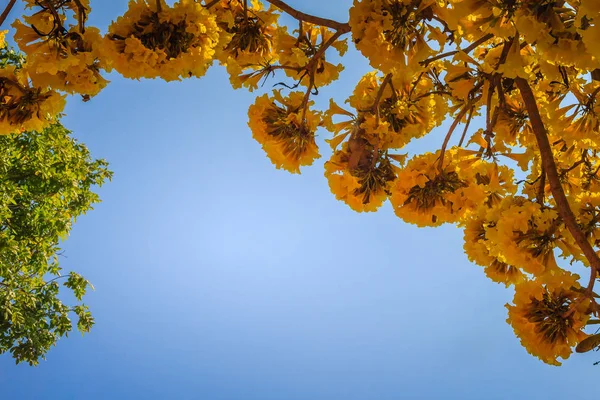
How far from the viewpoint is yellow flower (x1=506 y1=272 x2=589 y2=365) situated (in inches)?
91.7

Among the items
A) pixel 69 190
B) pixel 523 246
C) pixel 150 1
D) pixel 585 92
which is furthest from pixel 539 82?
pixel 69 190

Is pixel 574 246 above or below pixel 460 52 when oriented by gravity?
below

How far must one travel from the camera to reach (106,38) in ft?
7.13

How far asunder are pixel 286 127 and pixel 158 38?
0.93 metres

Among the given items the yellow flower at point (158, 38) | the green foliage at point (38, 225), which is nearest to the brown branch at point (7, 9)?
the yellow flower at point (158, 38)

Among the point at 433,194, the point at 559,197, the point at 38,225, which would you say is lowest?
the point at 559,197

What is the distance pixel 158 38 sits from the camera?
7.14ft

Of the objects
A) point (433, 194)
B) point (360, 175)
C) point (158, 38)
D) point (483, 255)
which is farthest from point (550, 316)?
point (158, 38)

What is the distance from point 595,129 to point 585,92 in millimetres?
231

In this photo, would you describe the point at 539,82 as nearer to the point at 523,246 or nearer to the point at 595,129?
the point at 595,129

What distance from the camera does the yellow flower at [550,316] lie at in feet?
7.64

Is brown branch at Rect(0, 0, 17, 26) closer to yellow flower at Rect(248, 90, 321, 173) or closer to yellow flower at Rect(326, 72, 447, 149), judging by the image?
yellow flower at Rect(248, 90, 321, 173)

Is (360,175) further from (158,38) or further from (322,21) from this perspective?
(158,38)

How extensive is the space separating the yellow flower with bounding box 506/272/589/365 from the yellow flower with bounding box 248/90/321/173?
139 centimetres
